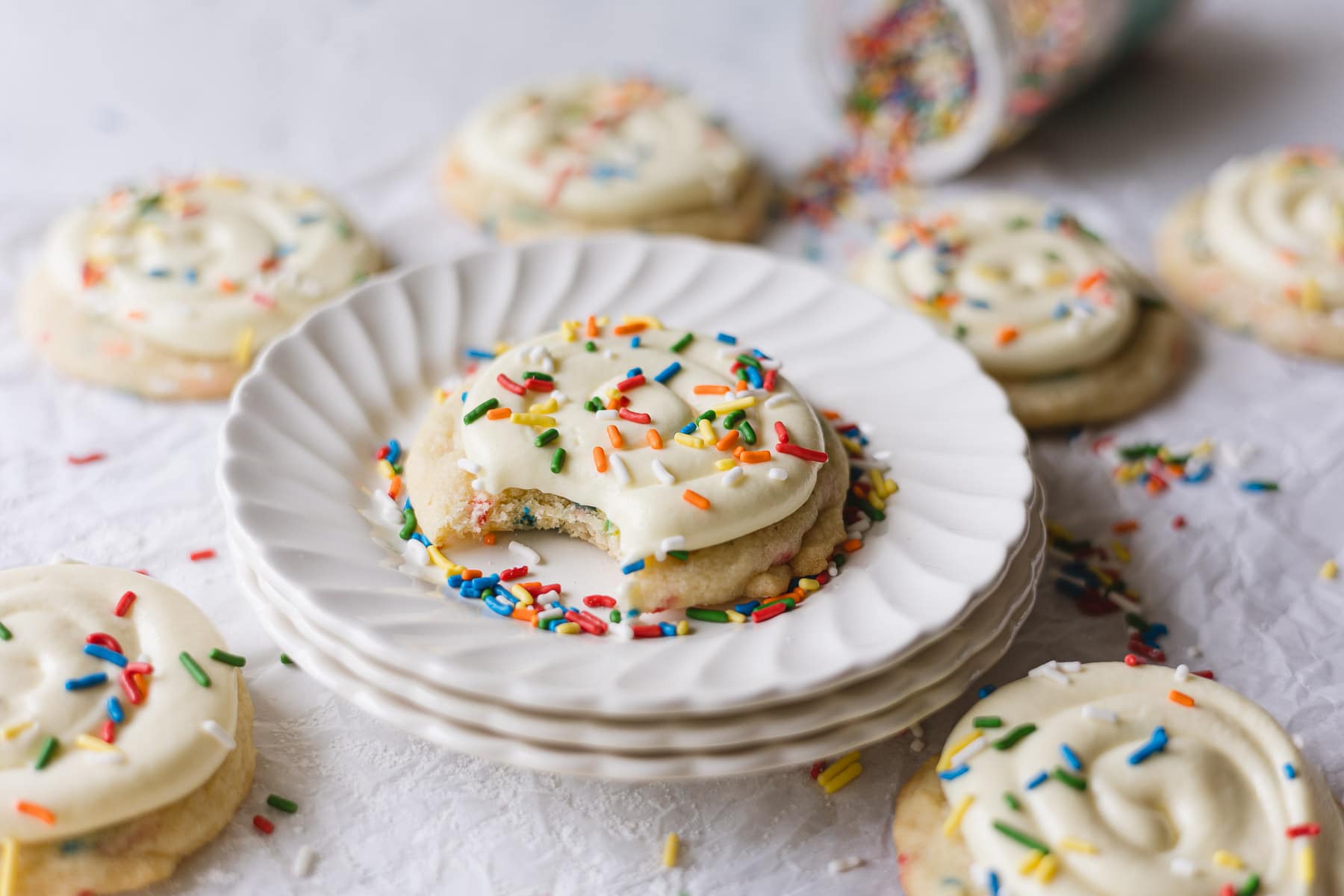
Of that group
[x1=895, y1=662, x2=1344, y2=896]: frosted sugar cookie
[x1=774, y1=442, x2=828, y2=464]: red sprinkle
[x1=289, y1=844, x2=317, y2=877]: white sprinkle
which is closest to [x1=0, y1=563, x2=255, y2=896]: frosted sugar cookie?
[x1=289, y1=844, x2=317, y2=877]: white sprinkle

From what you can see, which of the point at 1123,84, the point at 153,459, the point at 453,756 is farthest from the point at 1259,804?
the point at 1123,84

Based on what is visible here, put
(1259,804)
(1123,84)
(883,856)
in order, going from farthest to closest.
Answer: (1123,84) → (883,856) → (1259,804)

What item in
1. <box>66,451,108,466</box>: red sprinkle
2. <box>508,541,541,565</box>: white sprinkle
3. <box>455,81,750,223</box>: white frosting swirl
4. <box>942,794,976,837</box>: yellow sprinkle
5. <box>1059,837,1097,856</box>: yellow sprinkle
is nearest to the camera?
<box>1059,837,1097,856</box>: yellow sprinkle

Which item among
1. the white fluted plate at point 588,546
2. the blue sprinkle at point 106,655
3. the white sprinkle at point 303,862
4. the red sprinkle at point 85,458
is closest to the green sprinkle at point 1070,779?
the white fluted plate at point 588,546

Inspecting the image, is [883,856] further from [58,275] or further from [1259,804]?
[58,275]

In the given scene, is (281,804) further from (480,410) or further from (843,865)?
(843,865)

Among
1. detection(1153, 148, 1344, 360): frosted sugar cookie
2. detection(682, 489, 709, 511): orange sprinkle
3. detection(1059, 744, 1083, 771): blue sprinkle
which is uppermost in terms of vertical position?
detection(682, 489, 709, 511): orange sprinkle

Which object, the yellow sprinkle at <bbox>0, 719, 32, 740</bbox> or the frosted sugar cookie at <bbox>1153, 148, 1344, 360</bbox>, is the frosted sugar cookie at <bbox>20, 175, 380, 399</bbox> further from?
the frosted sugar cookie at <bbox>1153, 148, 1344, 360</bbox>
